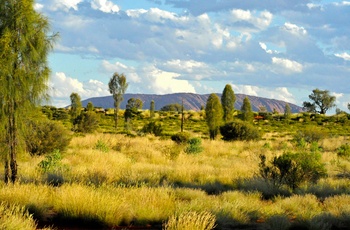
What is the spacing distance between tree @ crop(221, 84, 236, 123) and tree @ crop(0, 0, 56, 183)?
131 feet

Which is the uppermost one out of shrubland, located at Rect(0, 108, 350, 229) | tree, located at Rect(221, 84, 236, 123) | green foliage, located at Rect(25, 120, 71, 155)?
tree, located at Rect(221, 84, 236, 123)

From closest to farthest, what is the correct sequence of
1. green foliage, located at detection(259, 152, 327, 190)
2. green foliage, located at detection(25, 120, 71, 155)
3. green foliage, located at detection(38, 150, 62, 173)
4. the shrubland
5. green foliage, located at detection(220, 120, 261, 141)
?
1. the shrubland
2. green foliage, located at detection(259, 152, 327, 190)
3. green foliage, located at detection(38, 150, 62, 173)
4. green foliage, located at detection(25, 120, 71, 155)
5. green foliage, located at detection(220, 120, 261, 141)

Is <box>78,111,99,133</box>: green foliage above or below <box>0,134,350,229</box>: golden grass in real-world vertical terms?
above

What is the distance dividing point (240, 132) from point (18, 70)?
27.6 meters

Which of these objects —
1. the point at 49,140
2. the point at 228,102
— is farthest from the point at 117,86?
the point at 49,140

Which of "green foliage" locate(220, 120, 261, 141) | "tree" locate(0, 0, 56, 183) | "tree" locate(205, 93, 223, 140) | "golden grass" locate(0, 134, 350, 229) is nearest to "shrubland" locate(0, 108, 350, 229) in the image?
"golden grass" locate(0, 134, 350, 229)

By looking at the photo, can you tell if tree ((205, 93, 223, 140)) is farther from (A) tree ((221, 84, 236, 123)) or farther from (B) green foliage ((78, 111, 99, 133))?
(B) green foliage ((78, 111, 99, 133))

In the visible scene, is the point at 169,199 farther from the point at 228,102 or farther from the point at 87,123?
the point at 228,102

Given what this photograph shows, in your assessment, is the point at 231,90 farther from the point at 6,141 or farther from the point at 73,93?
the point at 6,141

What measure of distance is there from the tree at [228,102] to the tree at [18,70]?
40.0 m

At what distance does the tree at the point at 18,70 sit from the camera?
12.0m

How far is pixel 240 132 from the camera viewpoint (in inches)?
1494

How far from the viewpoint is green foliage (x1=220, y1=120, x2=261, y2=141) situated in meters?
37.8

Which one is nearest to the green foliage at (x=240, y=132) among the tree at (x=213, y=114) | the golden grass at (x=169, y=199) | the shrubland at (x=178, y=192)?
the tree at (x=213, y=114)
